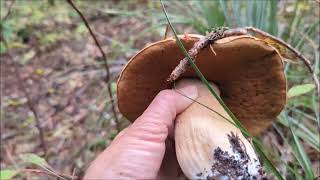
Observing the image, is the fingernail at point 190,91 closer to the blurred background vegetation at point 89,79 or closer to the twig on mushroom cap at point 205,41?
the twig on mushroom cap at point 205,41

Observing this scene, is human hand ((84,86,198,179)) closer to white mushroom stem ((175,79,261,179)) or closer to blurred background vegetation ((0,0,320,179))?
white mushroom stem ((175,79,261,179))

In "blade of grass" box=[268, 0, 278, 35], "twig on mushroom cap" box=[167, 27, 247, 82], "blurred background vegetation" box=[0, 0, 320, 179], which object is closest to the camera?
"twig on mushroom cap" box=[167, 27, 247, 82]

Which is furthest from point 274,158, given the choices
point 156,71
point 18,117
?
point 18,117

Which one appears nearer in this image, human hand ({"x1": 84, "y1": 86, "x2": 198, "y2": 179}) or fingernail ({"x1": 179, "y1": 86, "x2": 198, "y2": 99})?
human hand ({"x1": 84, "y1": 86, "x2": 198, "y2": 179})

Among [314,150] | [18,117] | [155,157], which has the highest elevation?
[155,157]

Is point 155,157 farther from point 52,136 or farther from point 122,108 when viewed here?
point 52,136

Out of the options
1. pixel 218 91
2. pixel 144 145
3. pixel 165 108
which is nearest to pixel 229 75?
pixel 218 91

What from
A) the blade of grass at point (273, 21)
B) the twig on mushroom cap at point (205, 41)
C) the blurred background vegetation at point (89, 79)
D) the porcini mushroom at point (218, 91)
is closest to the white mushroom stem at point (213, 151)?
the porcini mushroom at point (218, 91)

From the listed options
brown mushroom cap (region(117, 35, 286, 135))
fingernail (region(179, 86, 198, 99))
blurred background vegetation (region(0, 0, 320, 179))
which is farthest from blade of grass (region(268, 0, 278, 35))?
fingernail (region(179, 86, 198, 99))

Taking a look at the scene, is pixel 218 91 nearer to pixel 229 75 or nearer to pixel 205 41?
pixel 229 75
